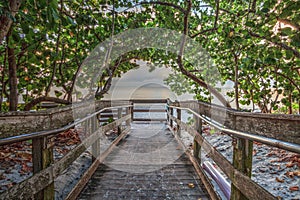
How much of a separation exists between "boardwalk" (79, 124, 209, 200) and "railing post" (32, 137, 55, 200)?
1.95 ft

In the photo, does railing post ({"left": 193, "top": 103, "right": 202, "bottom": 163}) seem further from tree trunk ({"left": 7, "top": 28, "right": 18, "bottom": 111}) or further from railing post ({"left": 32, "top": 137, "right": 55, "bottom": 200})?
tree trunk ({"left": 7, "top": 28, "right": 18, "bottom": 111})

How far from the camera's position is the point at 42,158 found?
1388 mm

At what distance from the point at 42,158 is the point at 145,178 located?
4.45 feet

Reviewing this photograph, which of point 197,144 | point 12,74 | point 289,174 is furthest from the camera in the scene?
point 12,74

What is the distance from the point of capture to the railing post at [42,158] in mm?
1365

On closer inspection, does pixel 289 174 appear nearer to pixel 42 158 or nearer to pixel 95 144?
pixel 95 144

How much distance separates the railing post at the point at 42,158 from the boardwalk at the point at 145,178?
595mm

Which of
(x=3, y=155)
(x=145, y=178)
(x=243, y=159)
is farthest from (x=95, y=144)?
(x=243, y=159)

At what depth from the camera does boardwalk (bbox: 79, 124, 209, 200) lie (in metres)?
2.06

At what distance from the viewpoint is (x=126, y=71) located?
665 centimetres

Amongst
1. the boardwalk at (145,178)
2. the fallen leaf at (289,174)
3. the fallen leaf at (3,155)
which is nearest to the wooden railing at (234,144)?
the boardwalk at (145,178)

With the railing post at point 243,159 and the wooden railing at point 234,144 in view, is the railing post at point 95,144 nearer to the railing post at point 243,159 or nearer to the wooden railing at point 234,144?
the wooden railing at point 234,144

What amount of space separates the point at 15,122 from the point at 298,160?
359 centimetres

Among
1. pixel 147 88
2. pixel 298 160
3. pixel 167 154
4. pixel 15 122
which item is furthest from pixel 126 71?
pixel 15 122
